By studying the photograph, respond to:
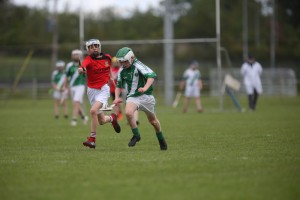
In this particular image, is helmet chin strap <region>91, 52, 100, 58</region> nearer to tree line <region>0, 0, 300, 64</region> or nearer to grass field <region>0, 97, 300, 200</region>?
grass field <region>0, 97, 300, 200</region>

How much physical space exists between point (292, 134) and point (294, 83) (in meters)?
36.2

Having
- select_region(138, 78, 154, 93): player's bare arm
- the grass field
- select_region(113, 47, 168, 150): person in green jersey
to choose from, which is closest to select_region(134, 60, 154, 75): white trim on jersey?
select_region(113, 47, 168, 150): person in green jersey

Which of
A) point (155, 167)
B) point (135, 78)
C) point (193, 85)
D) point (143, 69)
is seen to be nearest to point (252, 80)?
point (193, 85)

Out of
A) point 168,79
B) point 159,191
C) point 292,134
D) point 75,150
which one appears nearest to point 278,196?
point 159,191

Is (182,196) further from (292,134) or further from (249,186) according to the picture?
(292,134)

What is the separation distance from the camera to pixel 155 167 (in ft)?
34.3

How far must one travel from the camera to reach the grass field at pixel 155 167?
27.7 feet

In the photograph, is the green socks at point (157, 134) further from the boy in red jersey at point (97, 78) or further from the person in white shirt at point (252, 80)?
the person in white shirt at point (252, 80)

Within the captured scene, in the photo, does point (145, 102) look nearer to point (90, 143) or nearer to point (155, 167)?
point (90, 143)

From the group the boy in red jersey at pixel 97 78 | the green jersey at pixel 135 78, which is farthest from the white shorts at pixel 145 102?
the boy in red jersey at pixel 97 78

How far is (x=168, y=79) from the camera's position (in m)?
34.2

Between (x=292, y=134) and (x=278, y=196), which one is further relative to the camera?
(x=292, y=134)

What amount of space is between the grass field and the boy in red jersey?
0.62m

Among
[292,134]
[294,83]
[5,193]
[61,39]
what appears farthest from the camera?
[61,39]
